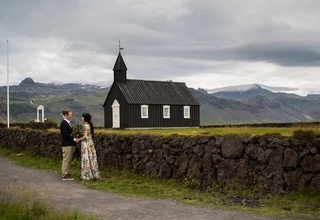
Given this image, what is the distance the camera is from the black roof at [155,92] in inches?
2020

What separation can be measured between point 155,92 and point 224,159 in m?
40.9

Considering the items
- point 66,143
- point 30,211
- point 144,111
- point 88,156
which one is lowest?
point 30,211

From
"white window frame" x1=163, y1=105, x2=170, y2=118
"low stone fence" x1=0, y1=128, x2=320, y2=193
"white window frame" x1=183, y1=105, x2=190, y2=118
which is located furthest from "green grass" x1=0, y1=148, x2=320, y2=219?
"white window frame" x1=183, y1=105, x2=190, y2=118

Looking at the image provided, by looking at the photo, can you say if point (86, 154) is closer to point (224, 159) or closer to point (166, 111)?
point (224, 159)

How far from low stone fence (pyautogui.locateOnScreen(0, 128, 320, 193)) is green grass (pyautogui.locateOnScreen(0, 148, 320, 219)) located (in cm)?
28

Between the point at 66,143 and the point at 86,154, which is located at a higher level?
the point at 66,143

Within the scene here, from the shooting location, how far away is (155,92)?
176ft

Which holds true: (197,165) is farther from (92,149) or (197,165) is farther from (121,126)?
(121,126)

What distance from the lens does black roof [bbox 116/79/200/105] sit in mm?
51312

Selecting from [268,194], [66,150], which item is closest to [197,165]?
[268,194]

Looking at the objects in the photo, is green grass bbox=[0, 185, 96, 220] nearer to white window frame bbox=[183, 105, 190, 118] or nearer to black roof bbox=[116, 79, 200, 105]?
black roof bbox=[116, 79, 200, 105]

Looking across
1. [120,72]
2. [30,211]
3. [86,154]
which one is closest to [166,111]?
[120,72]

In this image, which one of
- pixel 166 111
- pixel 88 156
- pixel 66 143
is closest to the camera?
pixel 88 156

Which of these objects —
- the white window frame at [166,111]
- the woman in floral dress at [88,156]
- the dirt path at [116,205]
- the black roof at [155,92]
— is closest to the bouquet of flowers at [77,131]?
the woman in floral dress at [88,156]
